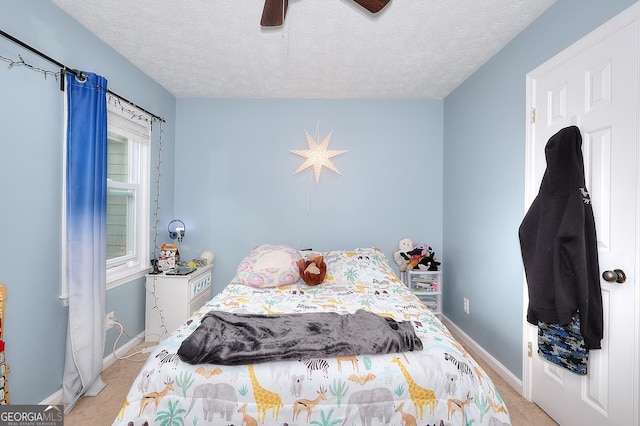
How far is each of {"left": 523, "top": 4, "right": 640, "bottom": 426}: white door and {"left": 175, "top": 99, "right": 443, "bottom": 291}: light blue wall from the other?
1694 millimetres

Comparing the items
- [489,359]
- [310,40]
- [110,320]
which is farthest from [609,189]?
[110,320]

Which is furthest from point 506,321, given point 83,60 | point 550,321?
point 83,60

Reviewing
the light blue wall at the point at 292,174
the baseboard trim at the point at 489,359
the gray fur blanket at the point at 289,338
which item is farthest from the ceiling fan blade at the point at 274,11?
the baseboard trim at the point at 489,359

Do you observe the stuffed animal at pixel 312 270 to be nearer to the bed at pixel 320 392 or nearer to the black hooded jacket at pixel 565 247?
the bed at pixel 320 392

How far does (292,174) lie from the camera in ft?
11.2

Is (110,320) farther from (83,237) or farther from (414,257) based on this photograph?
(414,257)

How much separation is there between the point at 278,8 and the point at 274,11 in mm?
33

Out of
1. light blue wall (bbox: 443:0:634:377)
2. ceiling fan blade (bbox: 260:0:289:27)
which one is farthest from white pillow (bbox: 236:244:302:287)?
ceiling fan blade (bbox: 260:0:289:27)

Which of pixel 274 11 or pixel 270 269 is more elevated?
pixel 274 11

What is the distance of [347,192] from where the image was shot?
3428 mm

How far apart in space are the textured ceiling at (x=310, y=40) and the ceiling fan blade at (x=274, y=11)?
14.4 inches

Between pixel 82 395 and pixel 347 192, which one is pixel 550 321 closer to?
pixel 347 192

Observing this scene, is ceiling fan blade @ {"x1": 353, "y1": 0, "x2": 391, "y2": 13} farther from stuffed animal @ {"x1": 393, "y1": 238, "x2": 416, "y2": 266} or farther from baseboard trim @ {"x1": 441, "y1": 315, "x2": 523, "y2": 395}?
baseboard trim @ {"x1": 441, "y1": 315, "x2": 523, "y2": 395}

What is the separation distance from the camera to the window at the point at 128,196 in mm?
2611
